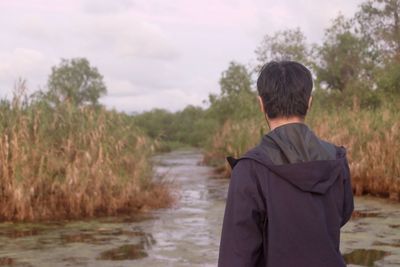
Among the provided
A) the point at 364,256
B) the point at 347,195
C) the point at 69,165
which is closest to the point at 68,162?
the point at 69,165

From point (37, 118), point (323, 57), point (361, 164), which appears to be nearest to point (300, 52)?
point (323, 57)

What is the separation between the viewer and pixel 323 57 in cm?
2639

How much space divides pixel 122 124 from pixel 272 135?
7.25 metres

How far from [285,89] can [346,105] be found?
64.4ft

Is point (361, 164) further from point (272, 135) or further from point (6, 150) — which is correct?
point (272, 135)

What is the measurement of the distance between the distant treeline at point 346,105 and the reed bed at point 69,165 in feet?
2.80

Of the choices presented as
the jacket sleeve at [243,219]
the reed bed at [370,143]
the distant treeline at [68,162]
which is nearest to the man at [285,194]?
the jacket sleeve at [243,219]

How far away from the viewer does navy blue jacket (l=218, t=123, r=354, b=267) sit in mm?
1970

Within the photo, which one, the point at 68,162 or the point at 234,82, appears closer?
the point at 68,162

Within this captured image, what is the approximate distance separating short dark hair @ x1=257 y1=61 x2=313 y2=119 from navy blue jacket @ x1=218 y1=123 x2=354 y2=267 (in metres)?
0.06

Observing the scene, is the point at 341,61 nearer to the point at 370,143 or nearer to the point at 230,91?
the point at 230,91

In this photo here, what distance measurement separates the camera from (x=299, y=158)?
2010mm

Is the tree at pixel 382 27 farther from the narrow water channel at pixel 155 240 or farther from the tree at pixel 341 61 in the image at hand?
the narrow water channel at pixel 155 240

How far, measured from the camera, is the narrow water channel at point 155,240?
5.59 m
